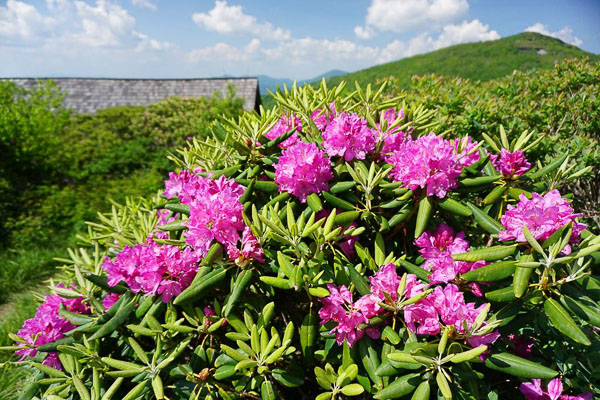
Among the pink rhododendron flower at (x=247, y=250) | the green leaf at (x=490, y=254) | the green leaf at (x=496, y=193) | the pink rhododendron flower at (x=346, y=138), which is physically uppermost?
the pink rhododendron flower at (x=346, y=138)

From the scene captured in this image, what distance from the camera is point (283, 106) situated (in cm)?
171

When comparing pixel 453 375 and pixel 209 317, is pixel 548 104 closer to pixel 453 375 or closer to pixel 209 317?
pixel 453 375

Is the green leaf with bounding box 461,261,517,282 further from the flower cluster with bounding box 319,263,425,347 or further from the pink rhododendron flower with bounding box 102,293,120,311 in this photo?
the pink rhododendron flower with bounding box 102,293,120,311

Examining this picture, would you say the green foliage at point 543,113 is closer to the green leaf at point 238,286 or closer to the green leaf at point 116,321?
the green leaf at point 238,286

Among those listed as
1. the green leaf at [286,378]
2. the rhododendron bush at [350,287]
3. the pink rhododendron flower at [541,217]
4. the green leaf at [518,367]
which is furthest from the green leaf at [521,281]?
the green leaf at [286,378]

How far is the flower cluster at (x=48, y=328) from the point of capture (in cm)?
152

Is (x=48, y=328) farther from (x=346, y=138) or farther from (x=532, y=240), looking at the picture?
(x=532, y=240)

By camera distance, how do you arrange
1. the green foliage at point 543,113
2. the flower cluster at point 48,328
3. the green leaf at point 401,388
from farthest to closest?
the green foliage at point 543,113 < the flower cluster at point 48,328 < the green leaf at point 401,388

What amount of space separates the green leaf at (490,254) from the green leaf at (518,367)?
0.30m

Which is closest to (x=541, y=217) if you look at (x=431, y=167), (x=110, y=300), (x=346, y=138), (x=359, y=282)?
(x=431, y=167)

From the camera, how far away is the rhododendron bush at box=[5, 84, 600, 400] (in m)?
1.07

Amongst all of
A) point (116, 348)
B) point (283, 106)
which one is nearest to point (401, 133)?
point (283, 106)

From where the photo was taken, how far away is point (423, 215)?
1.23 m

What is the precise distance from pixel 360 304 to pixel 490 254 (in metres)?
0.45
